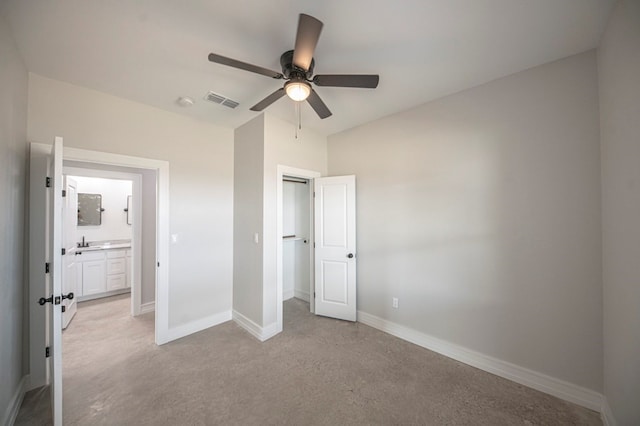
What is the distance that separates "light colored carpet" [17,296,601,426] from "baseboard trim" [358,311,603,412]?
65 mm

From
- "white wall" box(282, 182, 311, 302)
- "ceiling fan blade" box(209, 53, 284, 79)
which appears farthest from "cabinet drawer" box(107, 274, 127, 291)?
"ceiling fan blade" box(209, 53, 284, 79)

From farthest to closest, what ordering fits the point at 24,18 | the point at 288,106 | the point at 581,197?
the point at 288,106, the point at 581,197, the point at 24,18

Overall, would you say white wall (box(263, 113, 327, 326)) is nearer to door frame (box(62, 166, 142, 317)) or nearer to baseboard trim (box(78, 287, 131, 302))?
door frame (box(62, 166, 142, 317))

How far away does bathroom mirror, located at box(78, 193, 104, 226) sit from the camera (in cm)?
457

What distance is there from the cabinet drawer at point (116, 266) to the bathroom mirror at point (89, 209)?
3.52 ft

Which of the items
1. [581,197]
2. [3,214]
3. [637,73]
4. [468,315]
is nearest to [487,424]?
[468,315]

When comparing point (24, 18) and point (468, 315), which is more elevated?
point (24, 18)

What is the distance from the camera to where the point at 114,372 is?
87.5 inches

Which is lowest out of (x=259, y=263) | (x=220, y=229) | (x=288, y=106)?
(x=259, y=263)

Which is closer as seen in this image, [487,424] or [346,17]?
[346,17]

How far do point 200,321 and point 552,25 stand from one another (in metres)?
4.53

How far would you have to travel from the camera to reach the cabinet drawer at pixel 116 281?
168 inches

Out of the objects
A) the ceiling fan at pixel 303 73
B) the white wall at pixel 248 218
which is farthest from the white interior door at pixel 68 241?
the ceiling fan at pixel 303 73

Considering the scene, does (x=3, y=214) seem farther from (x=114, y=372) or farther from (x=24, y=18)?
(x=114, y=372)
